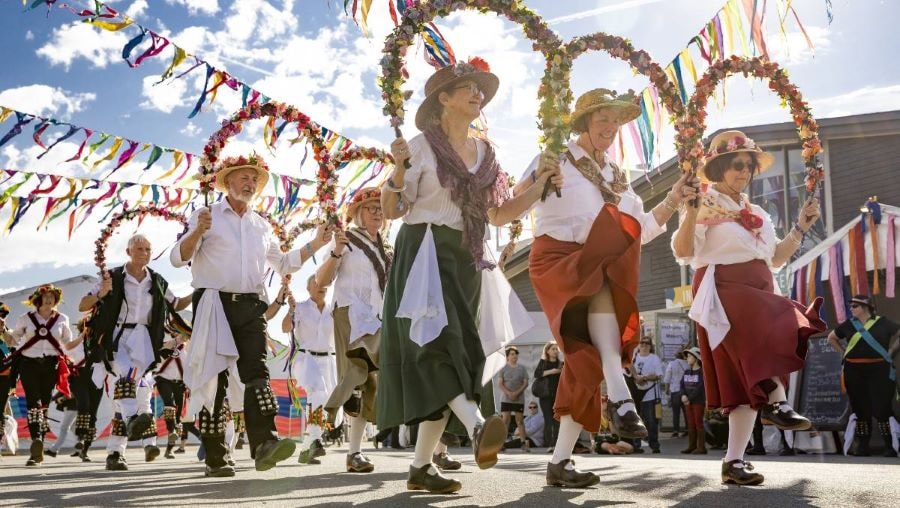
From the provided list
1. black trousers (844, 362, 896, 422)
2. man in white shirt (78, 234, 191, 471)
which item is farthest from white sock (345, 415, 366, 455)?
black trousers (844, 362, 896, 422)

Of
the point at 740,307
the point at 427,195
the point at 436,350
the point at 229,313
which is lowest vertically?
the point at 436,350

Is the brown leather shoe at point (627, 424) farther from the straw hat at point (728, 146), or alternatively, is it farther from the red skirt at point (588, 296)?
→ the straw hat at point (728, 146)

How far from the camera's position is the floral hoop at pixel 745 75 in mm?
5625

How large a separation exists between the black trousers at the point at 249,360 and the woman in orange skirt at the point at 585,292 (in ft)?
7.28

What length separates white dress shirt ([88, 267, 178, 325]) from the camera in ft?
29.9

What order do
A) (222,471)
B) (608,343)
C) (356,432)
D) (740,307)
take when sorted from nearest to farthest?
(608,343) → (740,307) → (222,471) → (356,432)

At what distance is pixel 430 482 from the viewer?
186 inches

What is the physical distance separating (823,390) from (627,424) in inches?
387

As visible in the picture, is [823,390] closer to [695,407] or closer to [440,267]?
[695,407]

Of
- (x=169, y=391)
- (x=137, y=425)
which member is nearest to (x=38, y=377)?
(x=169, y=391)

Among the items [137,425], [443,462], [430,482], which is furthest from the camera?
[137,425]

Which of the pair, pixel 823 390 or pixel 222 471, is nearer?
pixel 222 471

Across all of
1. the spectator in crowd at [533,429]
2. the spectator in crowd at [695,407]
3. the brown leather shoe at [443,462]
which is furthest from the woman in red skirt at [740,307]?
the spectator in crowd at [533,429]

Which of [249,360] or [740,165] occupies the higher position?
[740,165]
